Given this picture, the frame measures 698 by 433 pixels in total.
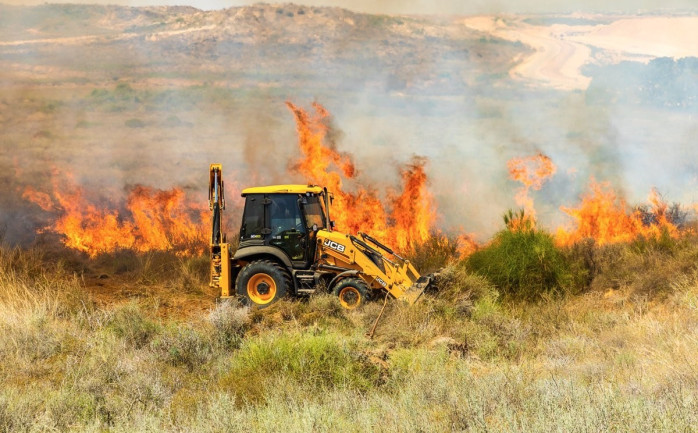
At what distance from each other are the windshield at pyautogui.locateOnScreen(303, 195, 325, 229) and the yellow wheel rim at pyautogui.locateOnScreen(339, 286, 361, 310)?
167cm

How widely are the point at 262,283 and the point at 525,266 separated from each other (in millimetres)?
6266

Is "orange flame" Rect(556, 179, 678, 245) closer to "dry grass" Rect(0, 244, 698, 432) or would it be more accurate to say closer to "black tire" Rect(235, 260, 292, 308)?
"dry grass" Rect(0, 244, 698, 432)

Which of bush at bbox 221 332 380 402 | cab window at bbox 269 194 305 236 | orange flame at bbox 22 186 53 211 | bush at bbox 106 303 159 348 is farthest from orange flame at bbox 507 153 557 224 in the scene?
bush at bbox 221 332 380 402

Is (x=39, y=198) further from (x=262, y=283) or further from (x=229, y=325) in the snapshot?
(x=229, y=325)

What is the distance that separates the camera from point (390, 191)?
29.8 meters

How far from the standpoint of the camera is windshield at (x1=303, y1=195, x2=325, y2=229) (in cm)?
1692

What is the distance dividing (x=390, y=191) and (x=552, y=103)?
28.5m

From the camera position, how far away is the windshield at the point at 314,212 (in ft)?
55.5

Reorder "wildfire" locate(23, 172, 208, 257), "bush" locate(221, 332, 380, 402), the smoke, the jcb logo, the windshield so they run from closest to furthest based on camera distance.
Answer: "bush" locate(221, 332, 380, 402) → the jcb logo → the windshield → "wildfire" locate(23, 172, 208, 257) → the smoke

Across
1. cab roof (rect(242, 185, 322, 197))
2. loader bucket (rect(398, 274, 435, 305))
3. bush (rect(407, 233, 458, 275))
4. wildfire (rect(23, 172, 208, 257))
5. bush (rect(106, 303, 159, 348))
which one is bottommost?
wildfire (rect(23, 172, 208, 257))

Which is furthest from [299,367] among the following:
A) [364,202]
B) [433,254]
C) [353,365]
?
[364,202]

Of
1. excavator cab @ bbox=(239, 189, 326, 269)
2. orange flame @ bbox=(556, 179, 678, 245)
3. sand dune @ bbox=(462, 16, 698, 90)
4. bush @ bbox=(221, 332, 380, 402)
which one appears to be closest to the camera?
bush @ bbox=(221, 332, 380, 402)

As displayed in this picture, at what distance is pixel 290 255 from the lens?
16953 millimetres

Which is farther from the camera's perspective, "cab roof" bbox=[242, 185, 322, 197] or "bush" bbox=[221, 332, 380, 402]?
"cab roof" bbox=[242, 185, 322, 197]
